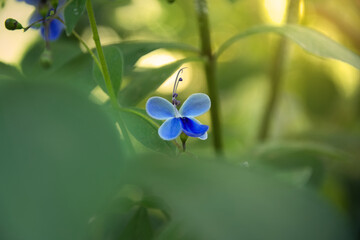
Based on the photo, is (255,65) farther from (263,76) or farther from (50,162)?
(50,162)

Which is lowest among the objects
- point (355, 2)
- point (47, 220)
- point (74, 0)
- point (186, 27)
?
point (47, 220)

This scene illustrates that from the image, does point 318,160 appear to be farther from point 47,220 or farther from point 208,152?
point 47,220

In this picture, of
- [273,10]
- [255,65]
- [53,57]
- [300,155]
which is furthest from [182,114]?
[255,65]

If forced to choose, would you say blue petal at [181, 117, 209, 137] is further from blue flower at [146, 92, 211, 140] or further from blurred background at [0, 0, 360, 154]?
blurred background at [0, 0, 360, 154]

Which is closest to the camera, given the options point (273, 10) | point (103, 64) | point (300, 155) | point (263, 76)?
point (103, 64)

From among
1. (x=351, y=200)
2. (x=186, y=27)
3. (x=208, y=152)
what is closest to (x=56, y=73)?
(x=208, y=152)

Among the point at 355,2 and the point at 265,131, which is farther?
the point at 355,2
